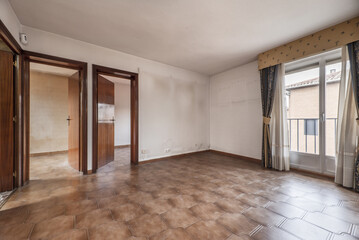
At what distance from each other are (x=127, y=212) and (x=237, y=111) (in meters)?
3.90

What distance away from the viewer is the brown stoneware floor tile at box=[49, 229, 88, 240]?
1.42 metres

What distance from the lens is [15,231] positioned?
151cm

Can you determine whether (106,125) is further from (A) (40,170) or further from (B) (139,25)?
(B) (139,25)

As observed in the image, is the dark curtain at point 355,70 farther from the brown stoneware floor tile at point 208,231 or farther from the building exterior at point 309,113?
the brown stoneware floor tile at point 208,231

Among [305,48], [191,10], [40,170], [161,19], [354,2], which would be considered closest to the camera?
[354,2]

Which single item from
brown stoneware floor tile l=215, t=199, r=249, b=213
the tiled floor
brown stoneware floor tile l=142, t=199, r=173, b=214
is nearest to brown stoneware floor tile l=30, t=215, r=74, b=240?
the tiled floor

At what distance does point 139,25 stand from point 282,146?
3.79 metres

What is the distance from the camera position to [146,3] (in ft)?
6.98

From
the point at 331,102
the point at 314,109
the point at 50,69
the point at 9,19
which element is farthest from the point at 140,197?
the point at 50,69

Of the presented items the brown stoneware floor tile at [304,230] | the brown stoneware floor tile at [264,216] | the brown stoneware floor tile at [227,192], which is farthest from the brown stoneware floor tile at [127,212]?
the brown stoneware floor tile at [304,230]

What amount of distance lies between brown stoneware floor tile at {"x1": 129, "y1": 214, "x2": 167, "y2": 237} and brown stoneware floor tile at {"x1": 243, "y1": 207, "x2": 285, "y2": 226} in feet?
3.28

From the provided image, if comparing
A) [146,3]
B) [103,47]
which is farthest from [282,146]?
[103,47]

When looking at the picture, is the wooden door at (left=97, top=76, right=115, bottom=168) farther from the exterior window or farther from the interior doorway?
the exterior window

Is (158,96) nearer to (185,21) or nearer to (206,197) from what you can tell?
(185,21)
